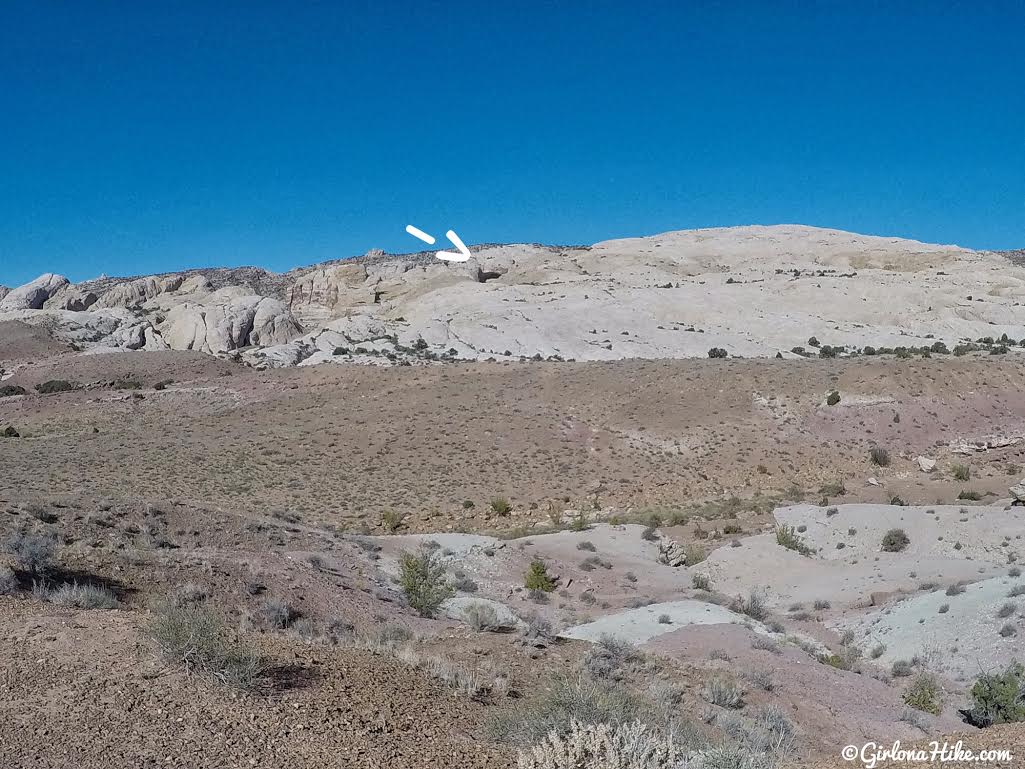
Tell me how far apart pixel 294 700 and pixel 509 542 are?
13021mm

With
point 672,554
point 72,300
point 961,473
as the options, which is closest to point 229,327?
point 72,300

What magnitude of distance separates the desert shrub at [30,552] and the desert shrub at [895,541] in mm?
18472

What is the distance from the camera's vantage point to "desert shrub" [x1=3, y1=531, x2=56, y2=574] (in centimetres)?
1068

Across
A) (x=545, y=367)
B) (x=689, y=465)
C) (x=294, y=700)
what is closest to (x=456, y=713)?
(x=294, y=700)

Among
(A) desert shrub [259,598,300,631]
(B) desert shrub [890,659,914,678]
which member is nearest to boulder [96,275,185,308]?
(A) desert shrub [259,598,300,631]

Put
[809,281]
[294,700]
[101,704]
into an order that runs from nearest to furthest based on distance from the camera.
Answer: [101,704] → [294,700] → [809,281]

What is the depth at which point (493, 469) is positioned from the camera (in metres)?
28.6

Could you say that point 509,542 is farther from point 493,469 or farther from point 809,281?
point 809,281

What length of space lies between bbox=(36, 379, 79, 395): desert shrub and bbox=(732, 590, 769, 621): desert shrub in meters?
39.7

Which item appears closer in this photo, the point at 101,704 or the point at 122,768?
the point at 122,768

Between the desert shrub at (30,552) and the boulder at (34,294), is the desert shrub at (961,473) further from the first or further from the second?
the boulder at (34,294)

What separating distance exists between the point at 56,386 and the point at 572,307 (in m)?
34.2

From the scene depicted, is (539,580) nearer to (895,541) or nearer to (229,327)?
(895,541)

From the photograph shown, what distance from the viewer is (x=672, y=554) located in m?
19.8
